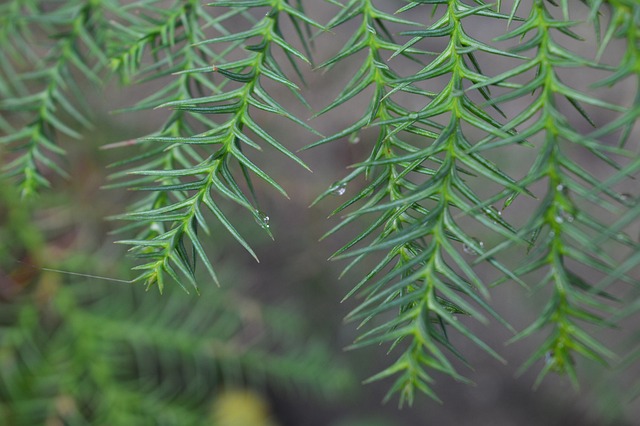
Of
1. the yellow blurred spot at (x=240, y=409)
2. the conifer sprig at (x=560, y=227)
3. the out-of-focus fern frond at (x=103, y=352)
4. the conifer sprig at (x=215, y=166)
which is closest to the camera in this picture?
the conifer sprig at (x=560, y=227)

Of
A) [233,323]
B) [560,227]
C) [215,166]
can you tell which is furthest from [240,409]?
[560,227]

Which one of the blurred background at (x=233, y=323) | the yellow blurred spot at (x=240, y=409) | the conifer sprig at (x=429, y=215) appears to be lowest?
the yellow blurred spot at (x=240, y=409)

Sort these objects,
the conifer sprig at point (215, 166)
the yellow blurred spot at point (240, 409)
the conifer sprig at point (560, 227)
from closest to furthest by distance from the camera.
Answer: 1. the conifer sprig at point (560, 227)
2. the conifer sprig at point (215, 166)
3. the yellow blurred spot at point (240, 409)

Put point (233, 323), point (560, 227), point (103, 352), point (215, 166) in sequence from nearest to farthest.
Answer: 1. point (560, 227)
2. point (215, 166)
3. point (103, 352)
4. point (233, 323)

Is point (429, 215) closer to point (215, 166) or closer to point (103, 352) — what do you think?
point (215, 166)

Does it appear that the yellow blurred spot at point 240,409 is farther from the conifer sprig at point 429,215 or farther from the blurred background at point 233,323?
the conifer sprig at point 429,215

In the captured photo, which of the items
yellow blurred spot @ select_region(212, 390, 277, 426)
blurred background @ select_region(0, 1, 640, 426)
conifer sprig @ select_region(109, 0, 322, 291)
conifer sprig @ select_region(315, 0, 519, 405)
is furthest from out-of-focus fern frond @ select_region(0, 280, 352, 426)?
conifer sprig @ select_region(315, 0, 519, 405)

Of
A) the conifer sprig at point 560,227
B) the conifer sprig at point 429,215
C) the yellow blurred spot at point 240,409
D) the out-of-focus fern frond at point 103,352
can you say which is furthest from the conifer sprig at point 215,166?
the yellow blurred spot at point 240,409

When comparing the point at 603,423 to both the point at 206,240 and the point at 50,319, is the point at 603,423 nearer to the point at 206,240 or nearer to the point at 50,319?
the point at 206,240

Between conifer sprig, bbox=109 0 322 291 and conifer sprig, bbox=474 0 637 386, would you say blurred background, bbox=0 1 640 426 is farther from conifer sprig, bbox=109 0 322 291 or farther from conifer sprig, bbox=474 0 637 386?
conifer sprig, bbox=474 0 637 386
